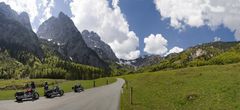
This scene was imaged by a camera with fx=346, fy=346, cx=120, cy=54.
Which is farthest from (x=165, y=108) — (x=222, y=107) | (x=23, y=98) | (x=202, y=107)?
(x=23, y=98)

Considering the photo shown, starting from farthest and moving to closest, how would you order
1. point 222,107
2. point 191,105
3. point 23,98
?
point 23,98, point 191,105, point 222,107

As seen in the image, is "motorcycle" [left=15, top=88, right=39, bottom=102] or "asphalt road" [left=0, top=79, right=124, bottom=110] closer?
"asphalt road" [left=0, top=79, right=124, bottom=110]

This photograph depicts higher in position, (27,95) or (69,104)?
(27,95)

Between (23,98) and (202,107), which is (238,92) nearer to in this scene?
(202,107)

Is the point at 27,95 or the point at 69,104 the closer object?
the point at 69,104

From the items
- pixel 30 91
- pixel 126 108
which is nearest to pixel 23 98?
pixel 30 91

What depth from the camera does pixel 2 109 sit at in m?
35.8

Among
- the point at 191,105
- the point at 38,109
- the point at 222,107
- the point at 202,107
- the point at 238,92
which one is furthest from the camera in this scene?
the point at 38,109

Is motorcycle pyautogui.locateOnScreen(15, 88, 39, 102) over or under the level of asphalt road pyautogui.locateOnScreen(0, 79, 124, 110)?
over

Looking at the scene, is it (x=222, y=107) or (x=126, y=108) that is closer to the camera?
(x=222, y=107)

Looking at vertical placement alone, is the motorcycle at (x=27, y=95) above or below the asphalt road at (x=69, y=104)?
above

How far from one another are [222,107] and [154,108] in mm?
7078

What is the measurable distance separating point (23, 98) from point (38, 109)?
1878cm

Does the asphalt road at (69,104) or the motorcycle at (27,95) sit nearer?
the asphalt road at (69,104)
